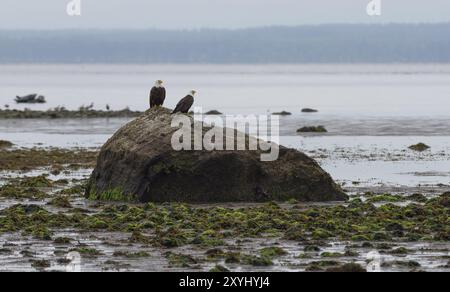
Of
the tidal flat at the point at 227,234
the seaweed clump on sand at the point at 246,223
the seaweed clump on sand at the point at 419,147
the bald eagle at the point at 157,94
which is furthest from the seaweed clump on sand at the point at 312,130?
the seaweed clump on sand at the point at 246,223

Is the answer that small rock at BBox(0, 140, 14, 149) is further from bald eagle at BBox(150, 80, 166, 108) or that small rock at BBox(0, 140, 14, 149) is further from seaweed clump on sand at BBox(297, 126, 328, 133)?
bald eagle at BBox(150, 80, 166, 108)

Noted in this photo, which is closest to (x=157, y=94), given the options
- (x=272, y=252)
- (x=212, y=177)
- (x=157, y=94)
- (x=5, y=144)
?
(x=157, y=94)

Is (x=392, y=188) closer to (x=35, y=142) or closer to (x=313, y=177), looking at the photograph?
(x=313, y=177)

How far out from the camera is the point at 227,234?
16.3m

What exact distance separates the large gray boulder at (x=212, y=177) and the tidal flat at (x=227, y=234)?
53 cm

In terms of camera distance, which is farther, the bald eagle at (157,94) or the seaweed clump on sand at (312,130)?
the seaweed clump on sand at (312,130)

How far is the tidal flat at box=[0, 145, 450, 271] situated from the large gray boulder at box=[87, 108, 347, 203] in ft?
1.73

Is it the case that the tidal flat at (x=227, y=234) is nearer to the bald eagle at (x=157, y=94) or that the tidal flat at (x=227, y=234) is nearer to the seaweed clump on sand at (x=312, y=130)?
the bald eagle at (x=157, y=94)

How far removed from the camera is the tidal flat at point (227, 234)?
14.0m

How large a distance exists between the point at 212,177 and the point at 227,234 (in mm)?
4207
